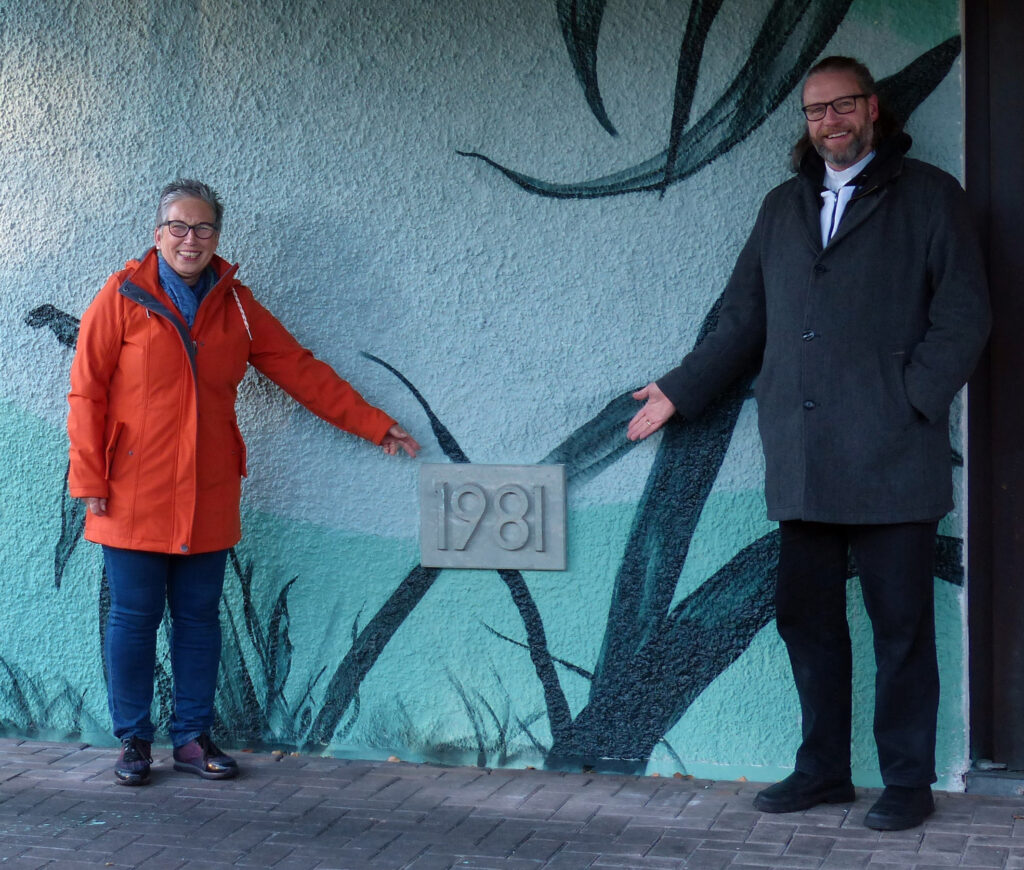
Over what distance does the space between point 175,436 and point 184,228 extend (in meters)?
0.66

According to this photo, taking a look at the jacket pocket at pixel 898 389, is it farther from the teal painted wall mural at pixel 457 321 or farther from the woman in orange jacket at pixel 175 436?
the woman in orange jacket at pixel 175 436

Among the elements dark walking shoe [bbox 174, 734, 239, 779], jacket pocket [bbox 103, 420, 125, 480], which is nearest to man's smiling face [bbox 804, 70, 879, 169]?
jacket pocket [bbox 103, 420, 125, 480]

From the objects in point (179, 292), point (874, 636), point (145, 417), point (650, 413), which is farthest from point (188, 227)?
point (874, 636)

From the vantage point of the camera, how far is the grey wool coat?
366cm

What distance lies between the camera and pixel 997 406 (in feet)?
13.3

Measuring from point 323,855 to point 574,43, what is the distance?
261 centimetres

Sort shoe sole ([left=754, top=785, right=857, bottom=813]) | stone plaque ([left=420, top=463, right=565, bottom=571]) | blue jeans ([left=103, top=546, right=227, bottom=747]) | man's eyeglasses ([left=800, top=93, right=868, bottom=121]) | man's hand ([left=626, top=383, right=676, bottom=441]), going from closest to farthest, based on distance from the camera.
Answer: man's eyeglasses ([left=800, top=93, right=868, bottom=121])
shoe sole ([left=754, top=785, right=857, bottom=813])
man's hand ([left=626, top=383, right=676, bottom=441])
blue jeans ([left=103, top=546, right=227, bottom=747])
stone plaque ([left=420, top=463, right=565, bottom=571])

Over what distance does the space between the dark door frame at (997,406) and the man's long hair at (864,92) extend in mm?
317

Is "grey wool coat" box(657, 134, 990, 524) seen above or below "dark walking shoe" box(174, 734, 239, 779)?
above

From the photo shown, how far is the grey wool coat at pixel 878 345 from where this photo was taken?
366 cm

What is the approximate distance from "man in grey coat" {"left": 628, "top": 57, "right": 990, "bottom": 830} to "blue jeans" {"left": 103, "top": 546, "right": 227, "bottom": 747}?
1863 mm

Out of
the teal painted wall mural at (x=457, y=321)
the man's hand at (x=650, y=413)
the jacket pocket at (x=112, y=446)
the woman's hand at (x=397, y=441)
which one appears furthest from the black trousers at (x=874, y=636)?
the jacket pocket at (x=112, y=446)

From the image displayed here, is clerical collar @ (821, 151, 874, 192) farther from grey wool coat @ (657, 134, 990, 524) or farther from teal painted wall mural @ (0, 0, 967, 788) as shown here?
teal painted wall mural @ (0, 0, 967, 788)

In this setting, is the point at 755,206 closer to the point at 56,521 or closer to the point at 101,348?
the point at 101,348
